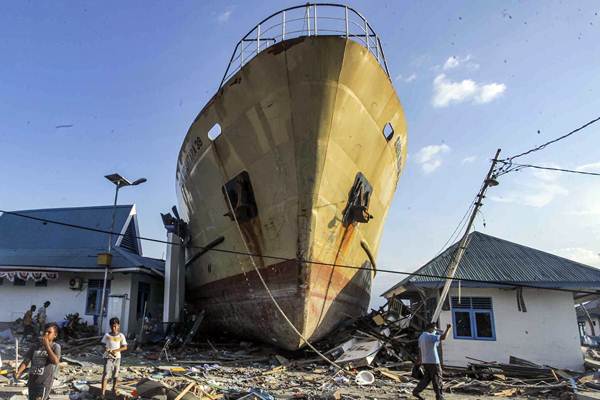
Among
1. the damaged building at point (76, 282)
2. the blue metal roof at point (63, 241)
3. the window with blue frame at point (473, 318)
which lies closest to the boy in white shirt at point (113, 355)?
the damaged building at point (76, 282)

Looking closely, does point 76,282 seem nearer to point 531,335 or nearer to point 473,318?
point 473,318

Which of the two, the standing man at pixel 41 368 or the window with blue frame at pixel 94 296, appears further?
the window with blue frame at pixel 94 296

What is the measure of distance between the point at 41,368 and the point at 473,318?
9683 millimetres

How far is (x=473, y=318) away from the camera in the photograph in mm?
10555

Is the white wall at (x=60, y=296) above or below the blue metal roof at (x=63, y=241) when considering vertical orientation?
below

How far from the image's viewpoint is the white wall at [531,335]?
10.0 metres

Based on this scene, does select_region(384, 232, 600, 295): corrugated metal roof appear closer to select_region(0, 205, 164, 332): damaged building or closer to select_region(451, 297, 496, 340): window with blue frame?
select_region(451, 297, 496, 340): window with blue frame

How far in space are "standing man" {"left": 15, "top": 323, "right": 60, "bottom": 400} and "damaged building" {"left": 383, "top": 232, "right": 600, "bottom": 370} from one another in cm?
783

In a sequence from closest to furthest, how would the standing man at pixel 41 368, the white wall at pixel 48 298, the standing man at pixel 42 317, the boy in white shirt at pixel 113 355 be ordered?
the standing man at pixel 41 368, the boy in white shirt at pixel 113 355, the standing man at pixel 42 317, the white wall at pixel 48 298

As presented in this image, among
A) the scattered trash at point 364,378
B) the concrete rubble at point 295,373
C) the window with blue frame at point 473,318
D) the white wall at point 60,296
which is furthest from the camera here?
the white wall at point 60,296

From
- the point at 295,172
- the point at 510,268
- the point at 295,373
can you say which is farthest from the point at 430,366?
the point at 510,268

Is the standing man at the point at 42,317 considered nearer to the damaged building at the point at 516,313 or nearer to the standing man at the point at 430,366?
the damaged building at the point at 516,313

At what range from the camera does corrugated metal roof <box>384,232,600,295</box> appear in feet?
34.1

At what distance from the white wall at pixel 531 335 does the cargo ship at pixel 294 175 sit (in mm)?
3329
